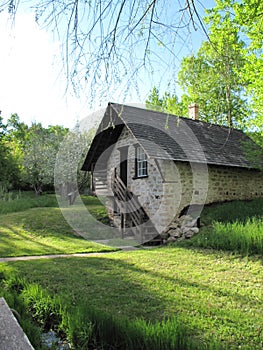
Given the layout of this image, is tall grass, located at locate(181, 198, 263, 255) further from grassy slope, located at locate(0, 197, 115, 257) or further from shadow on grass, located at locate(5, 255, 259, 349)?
grassy slope, located at locate(0, 197, 115, 257)

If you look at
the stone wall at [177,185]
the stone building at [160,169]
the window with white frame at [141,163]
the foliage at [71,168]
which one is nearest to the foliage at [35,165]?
the foliage at [71,168]

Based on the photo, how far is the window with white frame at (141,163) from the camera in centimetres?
1362

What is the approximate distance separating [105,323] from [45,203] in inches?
660

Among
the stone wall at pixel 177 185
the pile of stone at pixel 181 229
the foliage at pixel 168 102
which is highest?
the foliage at pixel 168 102

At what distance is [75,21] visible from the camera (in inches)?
102

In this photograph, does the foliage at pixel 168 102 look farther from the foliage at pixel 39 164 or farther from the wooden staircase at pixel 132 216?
the foliage at pixel 39 164

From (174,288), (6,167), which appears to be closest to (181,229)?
(174,288)

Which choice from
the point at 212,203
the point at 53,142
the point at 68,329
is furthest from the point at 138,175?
the point at 53,142

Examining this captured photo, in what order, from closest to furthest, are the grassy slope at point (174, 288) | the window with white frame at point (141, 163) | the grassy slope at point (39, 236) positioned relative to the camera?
1. the grassy slope at point (174, 288)
2. the grassy slope at point (39, 236)
3. the window with white frame at point (141, 163)

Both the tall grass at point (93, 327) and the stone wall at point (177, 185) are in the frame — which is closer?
the tall grass at point (93, 327)

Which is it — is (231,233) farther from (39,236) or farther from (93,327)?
(39,236)

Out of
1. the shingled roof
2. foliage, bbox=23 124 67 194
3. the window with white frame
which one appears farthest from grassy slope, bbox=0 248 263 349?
foliage, bbox=23 124 67 194

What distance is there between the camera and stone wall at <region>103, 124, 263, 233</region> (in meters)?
12.4

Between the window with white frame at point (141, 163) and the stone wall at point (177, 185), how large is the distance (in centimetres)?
21
